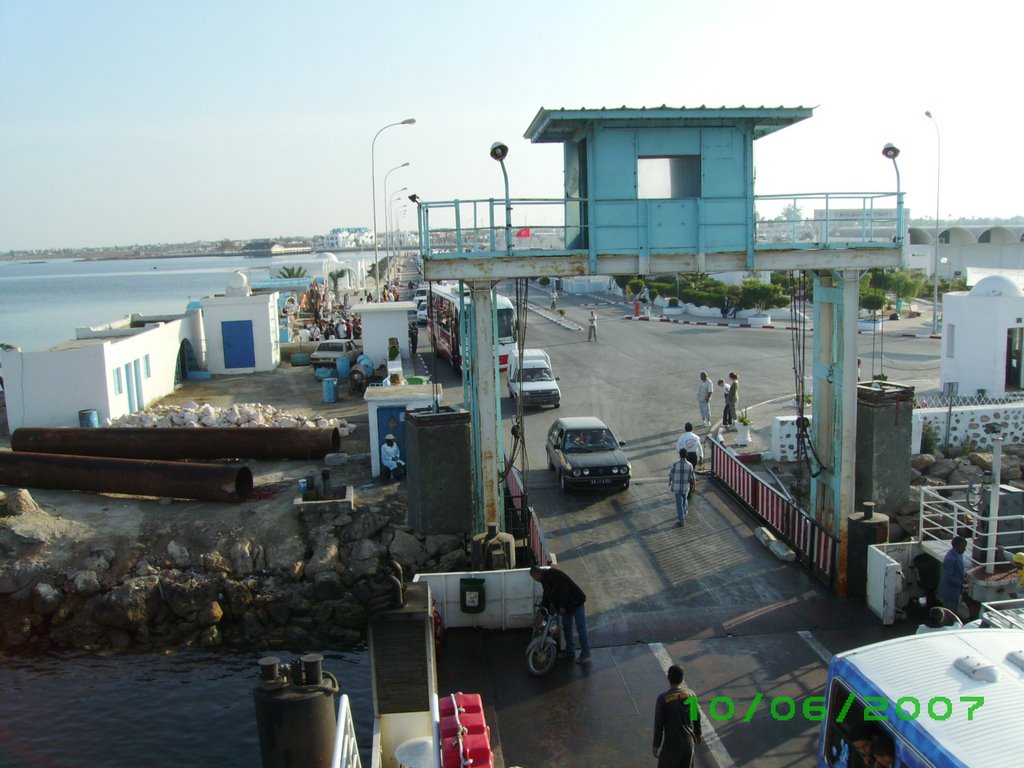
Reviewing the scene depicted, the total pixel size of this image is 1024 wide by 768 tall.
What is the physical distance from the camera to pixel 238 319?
32.2 m

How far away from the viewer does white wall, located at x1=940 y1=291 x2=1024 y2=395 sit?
944 inches

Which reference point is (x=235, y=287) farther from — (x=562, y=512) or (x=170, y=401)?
(x=562, y=512)

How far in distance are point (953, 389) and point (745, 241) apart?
1367cm

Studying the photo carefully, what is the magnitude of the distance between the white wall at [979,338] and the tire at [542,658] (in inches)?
711

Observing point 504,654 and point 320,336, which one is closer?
point 504,654

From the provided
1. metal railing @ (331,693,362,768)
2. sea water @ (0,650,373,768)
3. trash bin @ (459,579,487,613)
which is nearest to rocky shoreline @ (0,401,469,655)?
sea water @ (0,650,373,768)

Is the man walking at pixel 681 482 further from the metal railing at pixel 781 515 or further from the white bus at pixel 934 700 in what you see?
the white bus at pixel 934 700

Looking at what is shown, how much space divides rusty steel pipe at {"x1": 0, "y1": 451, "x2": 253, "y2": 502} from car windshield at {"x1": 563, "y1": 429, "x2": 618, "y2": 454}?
652 cm

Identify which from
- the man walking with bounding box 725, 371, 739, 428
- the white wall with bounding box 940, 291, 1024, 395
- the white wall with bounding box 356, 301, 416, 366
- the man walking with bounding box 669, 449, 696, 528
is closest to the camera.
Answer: the man walking with bounding box 669, 449, 696, 528

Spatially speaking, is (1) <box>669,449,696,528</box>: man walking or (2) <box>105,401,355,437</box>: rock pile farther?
(2) <box>105,401,355,437</box>: rock pile

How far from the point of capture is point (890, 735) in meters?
6.34

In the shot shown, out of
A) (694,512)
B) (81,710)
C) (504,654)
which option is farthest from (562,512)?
(81,710)

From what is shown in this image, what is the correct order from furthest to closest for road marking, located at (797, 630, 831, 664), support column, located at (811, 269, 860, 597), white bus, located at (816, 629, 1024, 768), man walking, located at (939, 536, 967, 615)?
support column, located at (811, 269, 860, 597)
road marking, located at (797, 630, 831, 664)
man walking, located at (939, 536, 967, 615)
white bus, located at (816, 629, 1024, 768)

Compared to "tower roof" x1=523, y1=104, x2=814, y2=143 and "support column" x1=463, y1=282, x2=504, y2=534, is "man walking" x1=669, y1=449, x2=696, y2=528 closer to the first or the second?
"support column" x1=463, y1=282, x2=504, y2=534
